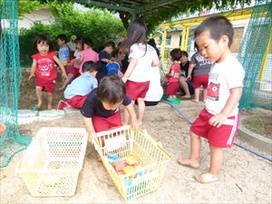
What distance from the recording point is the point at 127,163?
2236 mm

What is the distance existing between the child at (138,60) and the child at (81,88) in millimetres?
655

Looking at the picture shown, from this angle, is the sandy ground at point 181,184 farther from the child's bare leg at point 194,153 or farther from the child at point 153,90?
the child at point 153,90

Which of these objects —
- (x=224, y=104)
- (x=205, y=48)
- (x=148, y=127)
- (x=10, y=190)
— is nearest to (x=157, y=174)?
(x=224, y=104)

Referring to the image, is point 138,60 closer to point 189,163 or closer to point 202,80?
point 189,163

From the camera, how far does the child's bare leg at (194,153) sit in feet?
7.43

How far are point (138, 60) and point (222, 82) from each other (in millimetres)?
1212

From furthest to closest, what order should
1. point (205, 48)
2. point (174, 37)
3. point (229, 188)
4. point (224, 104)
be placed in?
point (174, 37), point (229, 188), point (224, 104), point (205, 48)

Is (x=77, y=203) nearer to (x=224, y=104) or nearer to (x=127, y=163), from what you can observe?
(x=127, y=163)

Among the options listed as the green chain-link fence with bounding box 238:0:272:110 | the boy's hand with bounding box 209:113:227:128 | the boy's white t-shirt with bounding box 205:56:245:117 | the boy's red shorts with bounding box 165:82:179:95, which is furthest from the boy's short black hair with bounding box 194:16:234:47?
the boy's red shorts with bounding box 165:82:179:95

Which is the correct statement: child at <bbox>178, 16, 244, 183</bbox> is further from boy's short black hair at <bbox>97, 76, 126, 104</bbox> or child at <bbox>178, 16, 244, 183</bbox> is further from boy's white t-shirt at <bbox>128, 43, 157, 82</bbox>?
boy's white t-shirt at <bbox>128, 43, 157, 82</bbox>

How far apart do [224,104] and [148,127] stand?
60.0 inches

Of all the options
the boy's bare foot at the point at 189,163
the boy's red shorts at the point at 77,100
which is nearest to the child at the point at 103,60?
the boy's red shorts at the point at 77,100

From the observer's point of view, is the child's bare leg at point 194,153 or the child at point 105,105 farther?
the child's bare leg at point 194,153

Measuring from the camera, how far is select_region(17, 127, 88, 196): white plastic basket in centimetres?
181
